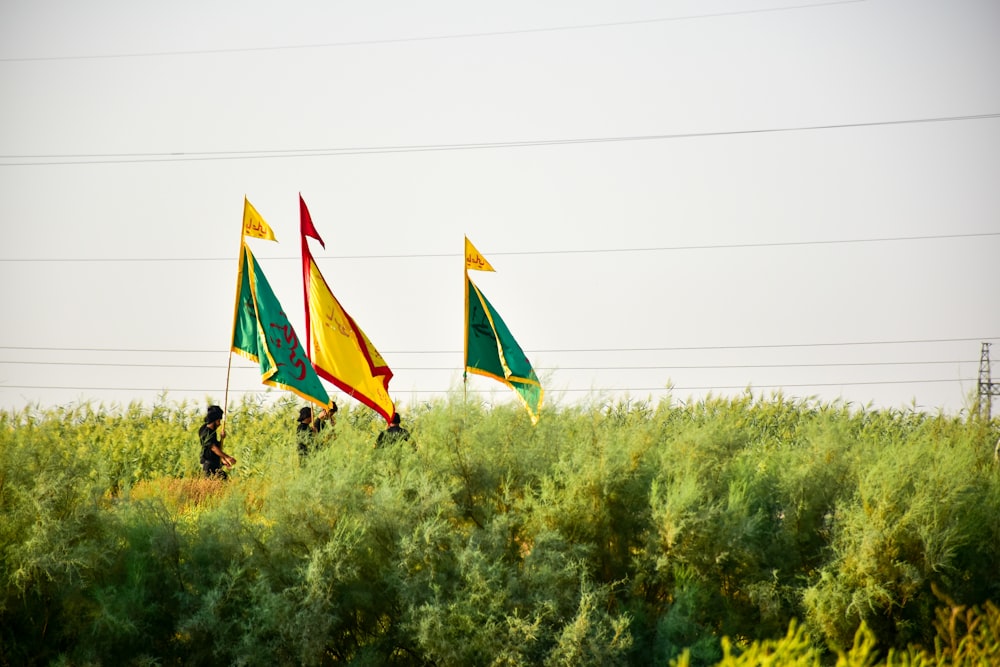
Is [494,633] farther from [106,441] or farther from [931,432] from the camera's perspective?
[106,441]

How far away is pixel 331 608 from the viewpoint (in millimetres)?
10523

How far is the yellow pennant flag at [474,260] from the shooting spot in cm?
1606

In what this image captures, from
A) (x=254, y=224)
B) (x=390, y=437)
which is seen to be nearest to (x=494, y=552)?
(x=390, y=437)

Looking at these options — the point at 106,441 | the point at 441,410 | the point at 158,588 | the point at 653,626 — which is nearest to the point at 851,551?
the point at 653,626

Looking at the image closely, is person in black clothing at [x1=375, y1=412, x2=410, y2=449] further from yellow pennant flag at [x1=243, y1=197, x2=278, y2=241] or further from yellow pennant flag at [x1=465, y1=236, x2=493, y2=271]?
yellow pennant flag at [x1=243, y1=197, x2=278, y2=241]

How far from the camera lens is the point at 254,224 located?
54.6 feet

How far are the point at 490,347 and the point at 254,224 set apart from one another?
3956 mm

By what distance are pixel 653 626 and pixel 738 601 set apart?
99cm

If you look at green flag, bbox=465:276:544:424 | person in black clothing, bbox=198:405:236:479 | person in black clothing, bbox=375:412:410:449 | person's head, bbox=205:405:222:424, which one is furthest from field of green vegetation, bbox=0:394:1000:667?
green flag, bbox=465:276:544:424

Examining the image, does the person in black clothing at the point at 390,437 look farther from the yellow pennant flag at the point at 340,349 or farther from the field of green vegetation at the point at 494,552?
the yellow pennant flag at the point at 340,349

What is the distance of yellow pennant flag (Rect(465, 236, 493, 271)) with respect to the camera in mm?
16062

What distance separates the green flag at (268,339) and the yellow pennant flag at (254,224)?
530mm

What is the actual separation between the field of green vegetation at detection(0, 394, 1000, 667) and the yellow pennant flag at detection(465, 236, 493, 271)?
4005 millimetres

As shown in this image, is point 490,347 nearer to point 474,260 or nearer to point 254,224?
point 474,260
